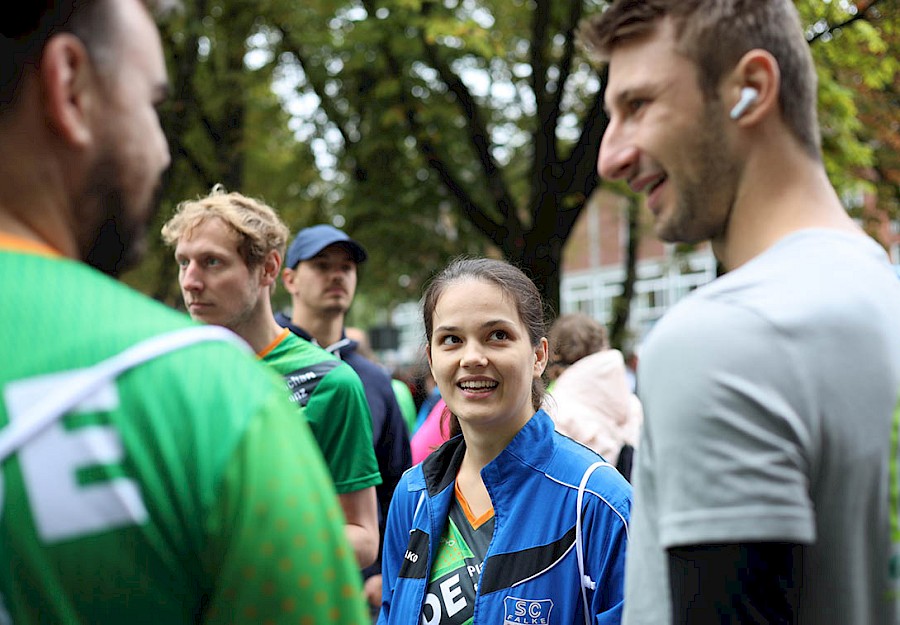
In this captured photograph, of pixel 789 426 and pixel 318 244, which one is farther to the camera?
pixel 318 244

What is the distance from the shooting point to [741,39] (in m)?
1.58

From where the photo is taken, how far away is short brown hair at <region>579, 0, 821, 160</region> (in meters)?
1.58

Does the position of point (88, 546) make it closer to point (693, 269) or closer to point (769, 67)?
point (769, 67)

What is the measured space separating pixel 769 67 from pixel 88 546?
4.07 feet

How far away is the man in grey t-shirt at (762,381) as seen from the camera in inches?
53.1

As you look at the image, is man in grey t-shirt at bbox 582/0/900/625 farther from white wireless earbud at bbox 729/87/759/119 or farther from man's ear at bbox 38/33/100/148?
man's ear at bbox 38/33/100/148

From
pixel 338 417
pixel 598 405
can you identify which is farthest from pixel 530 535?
pixel 598 405

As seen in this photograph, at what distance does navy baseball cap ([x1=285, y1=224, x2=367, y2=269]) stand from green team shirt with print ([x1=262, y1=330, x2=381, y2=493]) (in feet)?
5.56

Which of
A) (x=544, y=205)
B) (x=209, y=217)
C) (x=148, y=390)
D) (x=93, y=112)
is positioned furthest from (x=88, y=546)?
(x=544, y=205)

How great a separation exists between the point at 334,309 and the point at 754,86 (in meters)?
3.94

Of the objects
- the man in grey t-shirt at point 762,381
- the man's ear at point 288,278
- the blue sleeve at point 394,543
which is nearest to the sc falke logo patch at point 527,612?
the blue sleeve at point 394,543

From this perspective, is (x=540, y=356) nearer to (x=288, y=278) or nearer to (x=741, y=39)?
(x=741, y=39)

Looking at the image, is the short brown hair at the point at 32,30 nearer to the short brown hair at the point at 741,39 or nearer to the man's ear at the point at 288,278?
the short brown hair at the point at 741,39

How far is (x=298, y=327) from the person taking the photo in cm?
535
